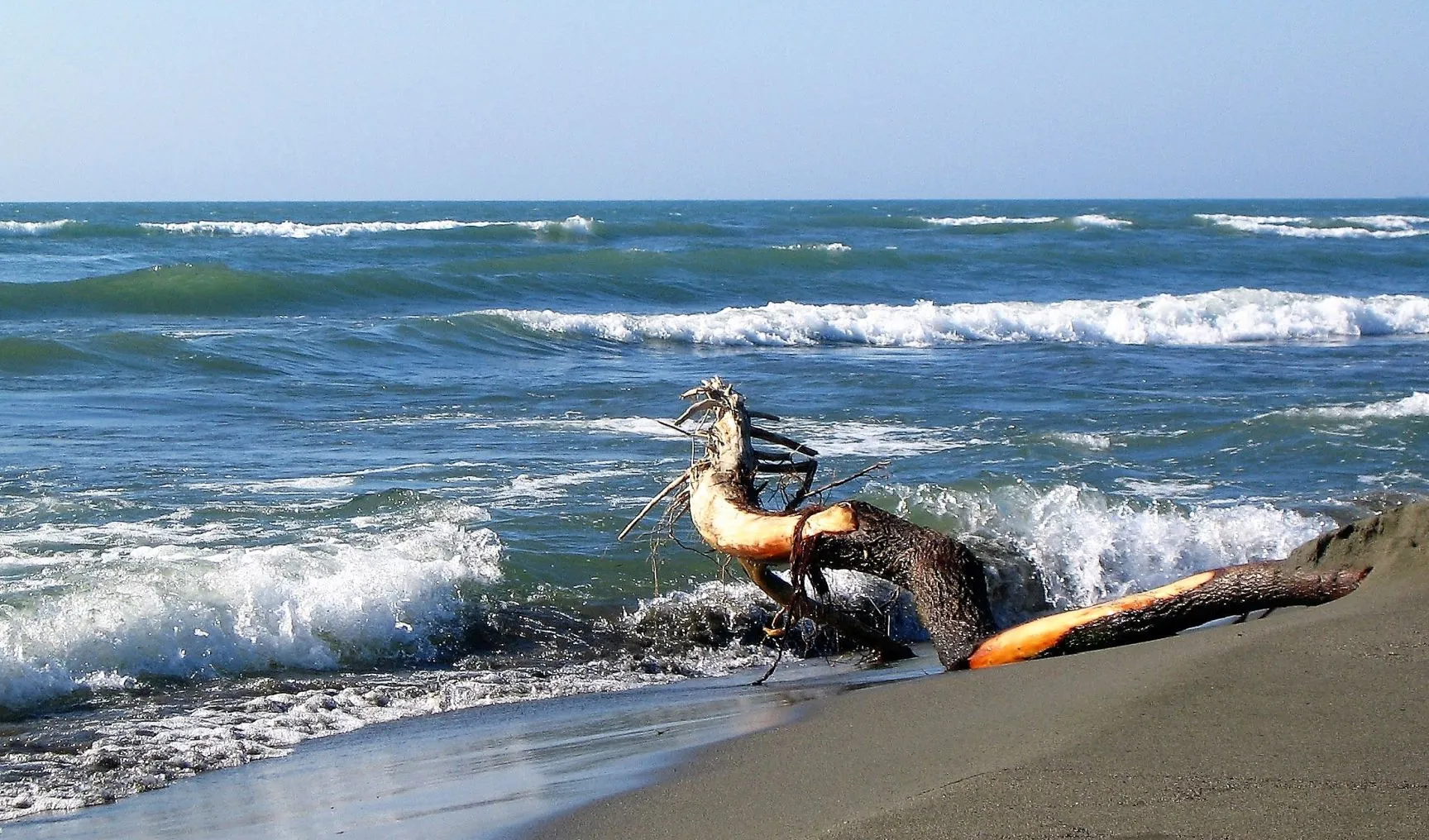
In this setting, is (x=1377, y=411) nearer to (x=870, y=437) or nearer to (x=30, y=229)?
(x=870, y=437)

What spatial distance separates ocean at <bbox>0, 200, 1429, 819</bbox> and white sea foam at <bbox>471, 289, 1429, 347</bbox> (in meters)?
0.09

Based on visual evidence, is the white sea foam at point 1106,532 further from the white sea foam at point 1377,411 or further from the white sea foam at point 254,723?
the white sea foam at point 1377,411

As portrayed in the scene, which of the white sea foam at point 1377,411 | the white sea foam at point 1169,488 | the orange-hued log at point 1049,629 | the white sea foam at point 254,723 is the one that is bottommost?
the white sea foam at point 254,723

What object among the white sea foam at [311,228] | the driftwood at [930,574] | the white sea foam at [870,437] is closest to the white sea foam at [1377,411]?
the white sea foam at [870,437]

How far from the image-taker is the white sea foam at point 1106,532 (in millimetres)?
8297

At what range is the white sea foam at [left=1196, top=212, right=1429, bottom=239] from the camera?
51938 mm

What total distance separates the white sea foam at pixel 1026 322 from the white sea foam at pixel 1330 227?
1068 inches

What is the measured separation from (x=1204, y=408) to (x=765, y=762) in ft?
34.8

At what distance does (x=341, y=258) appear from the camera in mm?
32625

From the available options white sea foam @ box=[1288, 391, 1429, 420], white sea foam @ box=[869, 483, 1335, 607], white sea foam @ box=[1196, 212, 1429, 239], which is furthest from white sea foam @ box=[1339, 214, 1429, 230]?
white sea foam @ box=[869, 483, 1335, 607]

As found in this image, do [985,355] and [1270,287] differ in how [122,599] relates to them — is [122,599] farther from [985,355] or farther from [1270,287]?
[1270,287]

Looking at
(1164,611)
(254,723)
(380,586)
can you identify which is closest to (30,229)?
(380,586)

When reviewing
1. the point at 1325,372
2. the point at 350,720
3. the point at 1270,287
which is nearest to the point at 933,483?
the point at 350,720

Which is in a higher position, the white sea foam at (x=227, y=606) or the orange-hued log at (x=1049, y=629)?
the orange-hued log at (x=1049, y=629)
